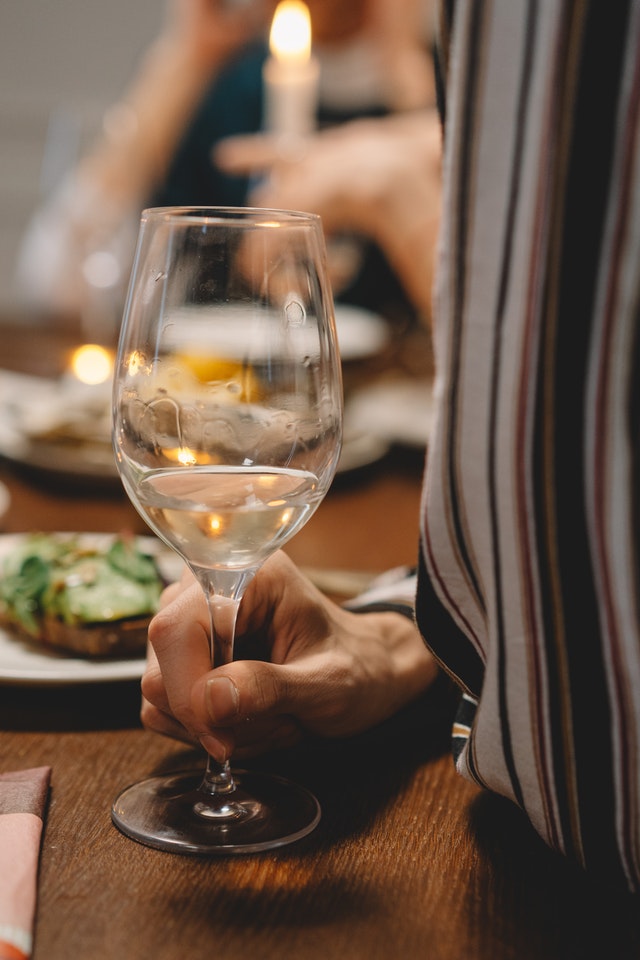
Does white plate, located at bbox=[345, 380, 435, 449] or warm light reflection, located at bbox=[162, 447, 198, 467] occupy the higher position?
warm light reflection, located at bbox=[162, 447, 198, 467]

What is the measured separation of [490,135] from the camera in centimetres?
32

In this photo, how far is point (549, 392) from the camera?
12.6 inches

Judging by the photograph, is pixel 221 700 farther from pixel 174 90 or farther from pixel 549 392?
pixel 174 90

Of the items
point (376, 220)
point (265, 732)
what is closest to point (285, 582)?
point (265, 732)

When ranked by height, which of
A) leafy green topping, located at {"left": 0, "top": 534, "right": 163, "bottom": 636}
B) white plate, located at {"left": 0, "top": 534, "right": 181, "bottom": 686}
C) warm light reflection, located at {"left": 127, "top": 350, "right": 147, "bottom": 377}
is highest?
warm light reflection, located at {"left": 127, "top": 350, "right": 147, "bottom": 377}

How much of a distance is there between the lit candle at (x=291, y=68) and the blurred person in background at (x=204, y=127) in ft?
2.27

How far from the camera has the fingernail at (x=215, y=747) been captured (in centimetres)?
42

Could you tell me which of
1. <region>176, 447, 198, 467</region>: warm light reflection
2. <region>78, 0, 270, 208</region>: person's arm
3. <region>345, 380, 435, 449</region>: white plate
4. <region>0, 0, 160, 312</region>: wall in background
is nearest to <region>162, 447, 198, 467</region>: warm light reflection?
<region>176, 447, 198, 467</region>: warm light reflection

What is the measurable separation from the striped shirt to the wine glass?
0.05m

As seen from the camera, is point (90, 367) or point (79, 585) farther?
point (90, 367)

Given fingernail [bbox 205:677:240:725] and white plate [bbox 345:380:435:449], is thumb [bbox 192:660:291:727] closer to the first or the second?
→ fingernail [bbox 205:677:240:725]

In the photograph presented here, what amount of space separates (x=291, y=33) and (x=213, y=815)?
0.98 m

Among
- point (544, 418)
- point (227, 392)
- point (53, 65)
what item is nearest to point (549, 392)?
point (544, 418)

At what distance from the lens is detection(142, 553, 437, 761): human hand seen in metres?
0.42
